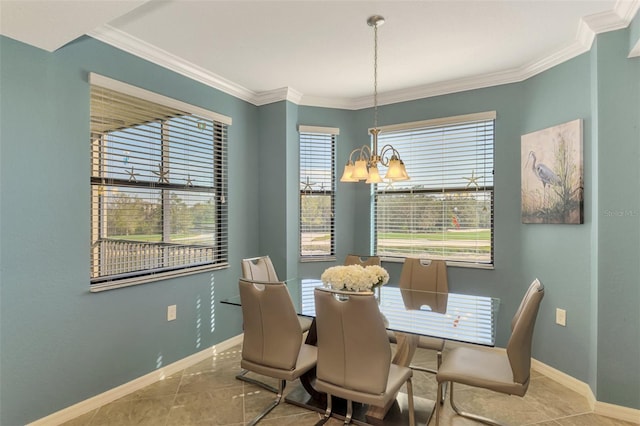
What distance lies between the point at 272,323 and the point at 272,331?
0.05m

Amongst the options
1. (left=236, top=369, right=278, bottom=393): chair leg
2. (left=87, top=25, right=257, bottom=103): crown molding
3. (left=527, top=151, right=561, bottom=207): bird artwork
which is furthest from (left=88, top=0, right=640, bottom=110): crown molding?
(left=236, top=369, right=278, bottom=393): chair leg

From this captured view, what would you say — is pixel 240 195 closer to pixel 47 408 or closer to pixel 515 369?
pixel 47 408

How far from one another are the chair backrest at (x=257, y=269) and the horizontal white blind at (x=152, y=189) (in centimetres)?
56

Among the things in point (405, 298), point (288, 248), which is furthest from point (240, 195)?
point (405, 298)

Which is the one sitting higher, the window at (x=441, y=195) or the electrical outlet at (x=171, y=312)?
the window at (x=441, y=195)

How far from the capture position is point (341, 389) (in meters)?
1.83

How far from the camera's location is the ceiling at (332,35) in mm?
2041

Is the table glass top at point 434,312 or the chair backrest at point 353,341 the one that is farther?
the table glass top at point 434,312

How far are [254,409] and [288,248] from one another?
1.65 metres

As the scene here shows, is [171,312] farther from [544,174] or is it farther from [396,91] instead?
[544,174]

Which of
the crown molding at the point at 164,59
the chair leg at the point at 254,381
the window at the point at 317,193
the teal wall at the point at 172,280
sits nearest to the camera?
the teal wall at the point at 172,280

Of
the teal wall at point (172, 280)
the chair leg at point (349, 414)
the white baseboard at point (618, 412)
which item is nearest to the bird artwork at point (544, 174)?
the teal wall at point (172, 280)

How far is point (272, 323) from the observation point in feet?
6.60

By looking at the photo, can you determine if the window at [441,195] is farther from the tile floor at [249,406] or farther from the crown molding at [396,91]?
the tile floor at [249,406]
